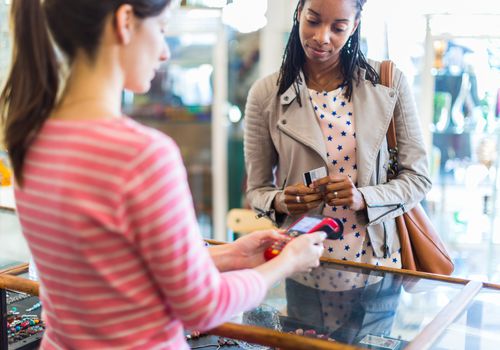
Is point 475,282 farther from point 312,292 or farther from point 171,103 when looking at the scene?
point 171,103

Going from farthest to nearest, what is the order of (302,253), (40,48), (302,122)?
(302,122), (302,253), (40,48)

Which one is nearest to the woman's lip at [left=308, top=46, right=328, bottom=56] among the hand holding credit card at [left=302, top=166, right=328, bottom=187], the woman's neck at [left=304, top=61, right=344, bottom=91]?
the woman's neck at [left=304, top=61, right=344, bottom=91]

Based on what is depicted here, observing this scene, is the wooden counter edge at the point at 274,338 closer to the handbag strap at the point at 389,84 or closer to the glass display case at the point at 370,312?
the glass display case at the point at 370,312

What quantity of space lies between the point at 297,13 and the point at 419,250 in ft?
2.45

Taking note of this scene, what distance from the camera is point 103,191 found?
2.63 ft

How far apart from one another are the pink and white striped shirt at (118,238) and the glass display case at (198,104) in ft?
11.8

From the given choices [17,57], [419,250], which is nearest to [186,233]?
[17,57]

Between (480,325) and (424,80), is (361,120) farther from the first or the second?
(424,80)

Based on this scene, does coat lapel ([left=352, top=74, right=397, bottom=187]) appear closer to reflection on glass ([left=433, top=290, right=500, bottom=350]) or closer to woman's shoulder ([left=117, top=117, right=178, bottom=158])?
reflection on glass ([left=433, top=290, right=500, bottom=350])

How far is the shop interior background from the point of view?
3621 mm

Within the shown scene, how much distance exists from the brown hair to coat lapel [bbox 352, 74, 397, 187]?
2.97 feet

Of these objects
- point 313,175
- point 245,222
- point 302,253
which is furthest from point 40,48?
point 245,222

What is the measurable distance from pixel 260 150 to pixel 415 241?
503mm

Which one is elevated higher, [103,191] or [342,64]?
[342,64]
